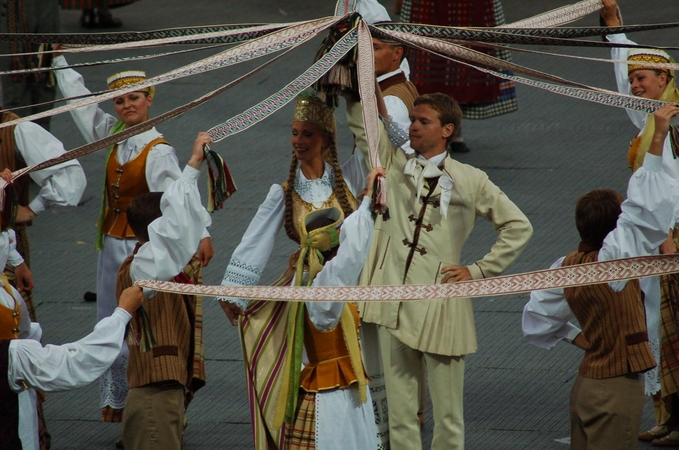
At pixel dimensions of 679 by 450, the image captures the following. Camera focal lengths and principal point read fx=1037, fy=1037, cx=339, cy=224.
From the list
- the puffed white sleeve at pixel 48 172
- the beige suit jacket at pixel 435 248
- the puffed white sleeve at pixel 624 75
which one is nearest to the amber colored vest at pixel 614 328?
the beige suit jacket at pixel 435 248

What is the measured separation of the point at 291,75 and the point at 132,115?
4599mm

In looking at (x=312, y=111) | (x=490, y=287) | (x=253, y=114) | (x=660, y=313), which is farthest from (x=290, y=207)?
(x=660, y=313)

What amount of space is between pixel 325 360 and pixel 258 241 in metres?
0.49

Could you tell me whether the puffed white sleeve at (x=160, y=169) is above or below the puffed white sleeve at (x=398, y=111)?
below

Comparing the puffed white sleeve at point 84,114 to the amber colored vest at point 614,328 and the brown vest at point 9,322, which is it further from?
the amber colored vest at point 614,328

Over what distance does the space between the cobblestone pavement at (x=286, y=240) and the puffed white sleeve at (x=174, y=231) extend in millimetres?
1186

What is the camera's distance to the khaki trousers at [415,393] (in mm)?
3521

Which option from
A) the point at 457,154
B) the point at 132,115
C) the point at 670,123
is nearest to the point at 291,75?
the point at 457,154

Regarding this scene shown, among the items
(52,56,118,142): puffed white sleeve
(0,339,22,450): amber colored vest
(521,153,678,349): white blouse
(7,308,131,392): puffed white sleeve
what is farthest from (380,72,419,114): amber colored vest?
(0,339,22,450): amber colored vest

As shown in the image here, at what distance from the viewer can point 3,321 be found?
9.80 feet

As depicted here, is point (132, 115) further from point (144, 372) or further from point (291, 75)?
point (291, 75)

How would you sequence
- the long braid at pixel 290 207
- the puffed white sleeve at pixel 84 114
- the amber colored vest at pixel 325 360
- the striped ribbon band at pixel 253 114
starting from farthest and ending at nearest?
the puffed white sleeve at pixel 84 114 < the long braid at pixel 290 207 < the amber colored vest at pixel 325 360 < the striped ribbon band at pixel 253 114

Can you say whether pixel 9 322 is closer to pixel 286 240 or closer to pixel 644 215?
pixel 644 215

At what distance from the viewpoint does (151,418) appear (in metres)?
3.42
